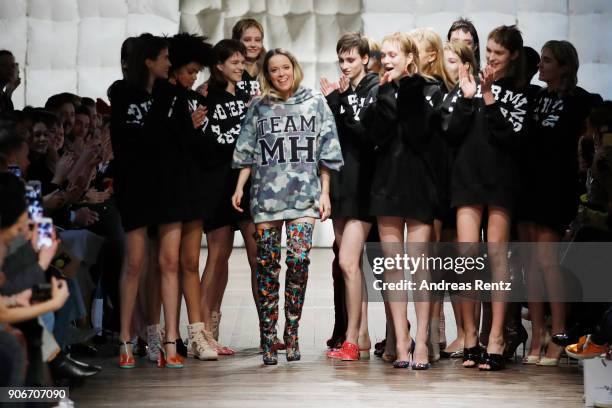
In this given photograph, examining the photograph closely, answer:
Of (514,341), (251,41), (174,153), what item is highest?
(251,41)

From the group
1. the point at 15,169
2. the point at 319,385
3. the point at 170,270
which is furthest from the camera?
the point at 170,270

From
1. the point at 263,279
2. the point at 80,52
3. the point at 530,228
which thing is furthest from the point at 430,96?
the point at 80,52

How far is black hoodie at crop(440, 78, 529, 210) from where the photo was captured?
5.29 m

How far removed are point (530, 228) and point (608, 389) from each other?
116cm

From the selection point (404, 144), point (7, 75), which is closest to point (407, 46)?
point (404, 144)

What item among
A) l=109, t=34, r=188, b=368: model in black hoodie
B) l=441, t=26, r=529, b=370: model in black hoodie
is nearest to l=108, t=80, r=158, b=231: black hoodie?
l=109, t=34, r=188, b=368: model in black hoodie

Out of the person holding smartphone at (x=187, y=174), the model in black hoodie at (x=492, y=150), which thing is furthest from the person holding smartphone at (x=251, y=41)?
the model in black hoodie at (x=492, y=150)

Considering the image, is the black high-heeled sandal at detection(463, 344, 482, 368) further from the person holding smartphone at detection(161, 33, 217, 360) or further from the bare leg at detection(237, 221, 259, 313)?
the person holding smartphone at detection(161, 33, 217, 360)

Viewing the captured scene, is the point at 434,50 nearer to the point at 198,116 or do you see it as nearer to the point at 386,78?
the point at 386,78

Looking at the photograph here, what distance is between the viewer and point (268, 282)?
5.41m

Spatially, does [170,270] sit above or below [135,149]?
below

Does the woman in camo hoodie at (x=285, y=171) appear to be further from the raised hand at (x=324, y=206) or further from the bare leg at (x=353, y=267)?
the bare leg at (x=353, y=267)

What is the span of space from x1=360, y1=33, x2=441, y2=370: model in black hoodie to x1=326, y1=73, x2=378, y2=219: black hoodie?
0.10 m

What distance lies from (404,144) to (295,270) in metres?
0.74
